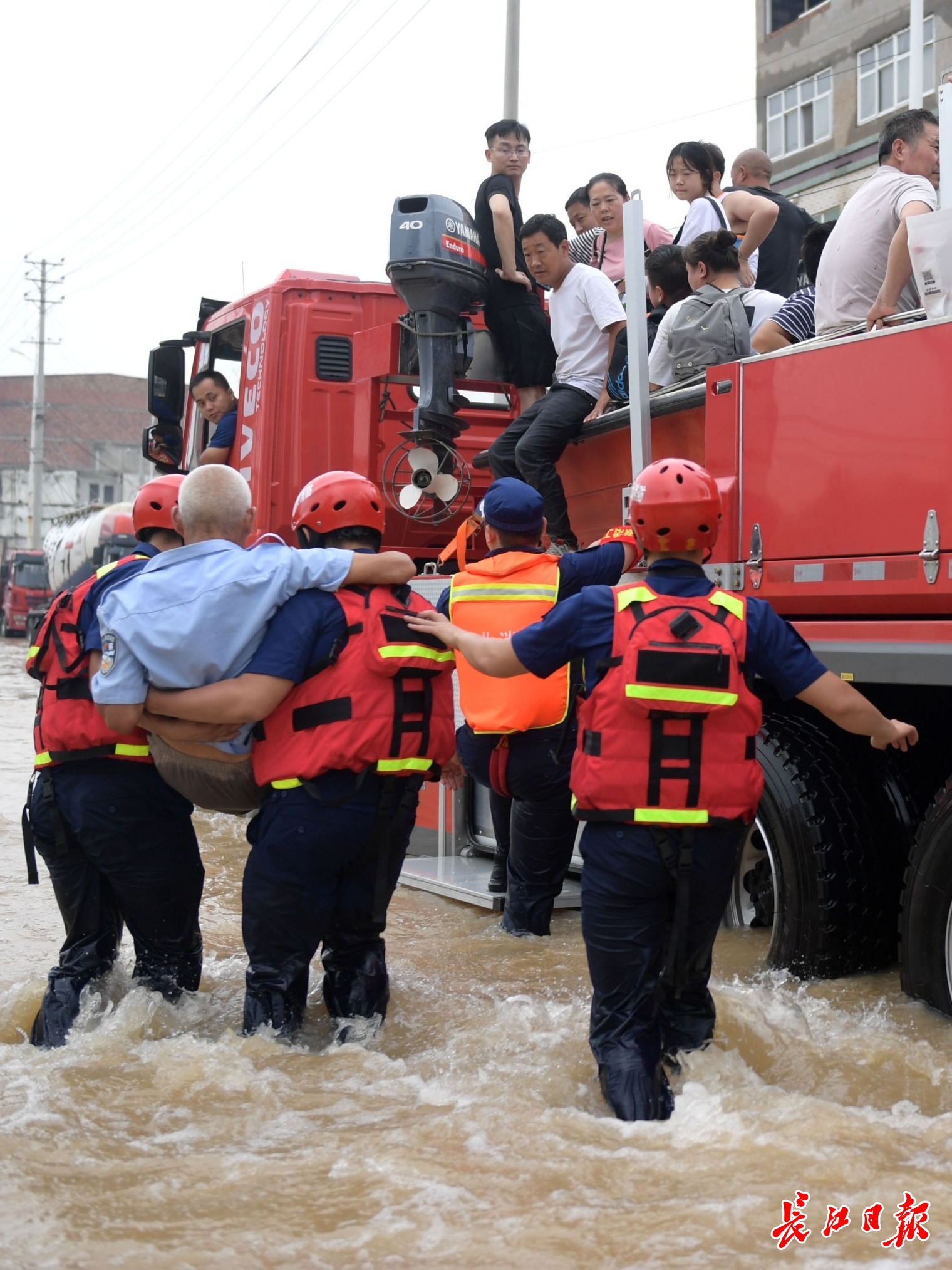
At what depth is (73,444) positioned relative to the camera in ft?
221

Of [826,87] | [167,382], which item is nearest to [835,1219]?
[167,382]

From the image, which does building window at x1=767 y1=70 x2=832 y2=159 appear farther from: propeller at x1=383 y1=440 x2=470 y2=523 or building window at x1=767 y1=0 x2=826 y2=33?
propeller at x1=383 y1=440 x2=470 y2=523

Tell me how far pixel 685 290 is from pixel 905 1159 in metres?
4.26

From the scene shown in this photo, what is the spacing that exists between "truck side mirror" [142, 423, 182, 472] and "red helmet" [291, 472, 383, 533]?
198 inches

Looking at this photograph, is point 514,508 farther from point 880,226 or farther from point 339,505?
point 880,226

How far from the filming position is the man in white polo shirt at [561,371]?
6102 millimetres

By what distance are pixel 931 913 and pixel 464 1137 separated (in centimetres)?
154

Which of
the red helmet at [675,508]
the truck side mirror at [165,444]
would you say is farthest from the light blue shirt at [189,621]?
the truck side mirror at [165,444]

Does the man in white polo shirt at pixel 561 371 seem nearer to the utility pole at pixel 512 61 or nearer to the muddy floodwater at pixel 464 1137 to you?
the muddy floodwater at pixel 464 1137

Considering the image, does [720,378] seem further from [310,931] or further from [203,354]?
[203,354]

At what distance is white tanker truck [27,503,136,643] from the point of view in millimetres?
32625

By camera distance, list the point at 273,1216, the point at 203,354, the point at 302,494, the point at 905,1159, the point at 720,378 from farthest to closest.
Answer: the point at 203,354
the point at 720,378
the point at 302,494
the point at 905,1159
the point at 273,1216

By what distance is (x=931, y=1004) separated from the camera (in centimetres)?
413

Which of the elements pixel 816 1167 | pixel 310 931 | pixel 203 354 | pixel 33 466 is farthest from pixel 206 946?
pixel 33 466
